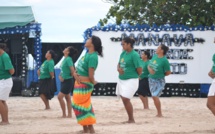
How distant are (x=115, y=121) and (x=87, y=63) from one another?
9.77 ft

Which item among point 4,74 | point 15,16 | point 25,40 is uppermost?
point 15,16

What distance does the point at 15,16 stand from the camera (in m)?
23.1

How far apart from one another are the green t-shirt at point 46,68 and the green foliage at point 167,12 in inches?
387

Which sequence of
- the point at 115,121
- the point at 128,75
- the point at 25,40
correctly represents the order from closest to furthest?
the point at 128,75 < the point at 115,121 < the point at 25,40

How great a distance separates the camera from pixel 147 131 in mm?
10672

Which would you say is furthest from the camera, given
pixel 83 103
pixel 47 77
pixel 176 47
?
pixel 176 47

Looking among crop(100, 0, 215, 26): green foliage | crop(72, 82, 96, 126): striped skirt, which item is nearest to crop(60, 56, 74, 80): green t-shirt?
crop(72, 82, 96, 126): striped skirt

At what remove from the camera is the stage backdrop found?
23.0 metres

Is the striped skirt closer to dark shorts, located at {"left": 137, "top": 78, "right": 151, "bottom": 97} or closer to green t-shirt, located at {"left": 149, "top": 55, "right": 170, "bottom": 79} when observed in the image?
green t-shirt, located at {"left": 149, "top": 55, "right": 170, "bottom": 79}

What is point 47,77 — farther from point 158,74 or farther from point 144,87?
point 158,74

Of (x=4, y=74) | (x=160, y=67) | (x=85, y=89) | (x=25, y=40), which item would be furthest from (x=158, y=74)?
(x=25, y=40)

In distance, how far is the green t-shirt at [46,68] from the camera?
16109 millimetres

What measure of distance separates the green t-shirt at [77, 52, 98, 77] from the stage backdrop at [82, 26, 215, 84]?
512 inches

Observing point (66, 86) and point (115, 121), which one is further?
point (66, 86)
